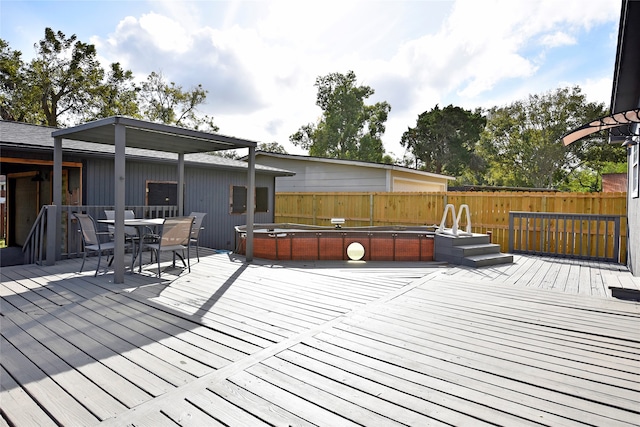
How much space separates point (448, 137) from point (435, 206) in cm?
2153

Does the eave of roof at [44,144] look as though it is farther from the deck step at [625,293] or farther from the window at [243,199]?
the deck step at [625,293]

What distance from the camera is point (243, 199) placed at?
Answer: 11328mm

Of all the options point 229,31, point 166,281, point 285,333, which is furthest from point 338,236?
point 229,31

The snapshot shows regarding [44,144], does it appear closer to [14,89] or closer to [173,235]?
[173,235]

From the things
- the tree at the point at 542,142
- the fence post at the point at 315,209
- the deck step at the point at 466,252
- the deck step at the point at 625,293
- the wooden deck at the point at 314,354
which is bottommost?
the wooden deck at the point at 314,354

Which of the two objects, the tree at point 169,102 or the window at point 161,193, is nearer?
the window at point 161,193

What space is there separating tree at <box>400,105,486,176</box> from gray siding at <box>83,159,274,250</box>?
21.8 m

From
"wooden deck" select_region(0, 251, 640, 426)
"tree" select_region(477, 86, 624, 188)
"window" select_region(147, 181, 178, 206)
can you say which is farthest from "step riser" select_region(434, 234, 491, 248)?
"tree" select_region(477, 86, 624, 188)

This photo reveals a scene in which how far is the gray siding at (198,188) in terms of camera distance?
782cm

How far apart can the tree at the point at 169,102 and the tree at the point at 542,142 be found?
869 inches

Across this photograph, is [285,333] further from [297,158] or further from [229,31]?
[297,158]

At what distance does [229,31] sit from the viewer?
35.4 feet

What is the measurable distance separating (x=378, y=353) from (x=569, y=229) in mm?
7435

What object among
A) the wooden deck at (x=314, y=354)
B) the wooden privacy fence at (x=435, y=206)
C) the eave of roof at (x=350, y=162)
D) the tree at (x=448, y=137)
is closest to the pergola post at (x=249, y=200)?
the wooden deck at (x=314, y=354)
